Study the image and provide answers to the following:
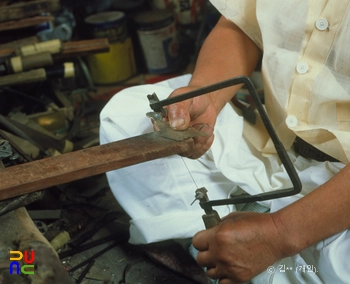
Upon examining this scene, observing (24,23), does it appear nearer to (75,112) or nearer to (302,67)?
(75,112)

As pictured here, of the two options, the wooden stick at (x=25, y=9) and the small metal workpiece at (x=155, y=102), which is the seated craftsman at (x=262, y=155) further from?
the wooden stick at (x=25, y=9)

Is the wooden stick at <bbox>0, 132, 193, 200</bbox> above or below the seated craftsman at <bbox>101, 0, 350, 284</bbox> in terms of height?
above

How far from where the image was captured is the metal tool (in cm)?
81

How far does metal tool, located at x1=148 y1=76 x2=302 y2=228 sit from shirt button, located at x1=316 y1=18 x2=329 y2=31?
272mm

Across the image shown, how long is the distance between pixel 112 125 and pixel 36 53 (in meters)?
0.97

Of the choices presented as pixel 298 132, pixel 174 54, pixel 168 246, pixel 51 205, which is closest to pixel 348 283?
pixel 298 132

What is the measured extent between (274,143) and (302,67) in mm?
257

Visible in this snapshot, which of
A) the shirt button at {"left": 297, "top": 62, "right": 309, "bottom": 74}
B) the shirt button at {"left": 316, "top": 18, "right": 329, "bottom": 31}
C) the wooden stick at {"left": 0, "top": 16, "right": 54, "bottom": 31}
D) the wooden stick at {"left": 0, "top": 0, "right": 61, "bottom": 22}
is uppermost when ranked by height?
the shirt button at {"left": 316, "top": 18, "right": 329, "bottom": 31}

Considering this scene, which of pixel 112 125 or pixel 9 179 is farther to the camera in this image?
pixel 112 125

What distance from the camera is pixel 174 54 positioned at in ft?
9.45

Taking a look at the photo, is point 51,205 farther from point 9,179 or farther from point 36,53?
point 9,179

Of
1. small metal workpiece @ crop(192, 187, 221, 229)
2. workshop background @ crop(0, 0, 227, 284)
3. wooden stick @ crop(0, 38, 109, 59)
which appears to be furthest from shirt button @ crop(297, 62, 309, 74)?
wooden stick @ crop(0, 38, 109, 59)

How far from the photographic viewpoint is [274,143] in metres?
0.85

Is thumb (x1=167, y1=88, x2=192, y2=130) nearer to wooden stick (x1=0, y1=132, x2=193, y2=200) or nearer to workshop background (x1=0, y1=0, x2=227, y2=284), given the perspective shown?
wooden stick (x1=0, y1=132, x2=193, y2=200)
